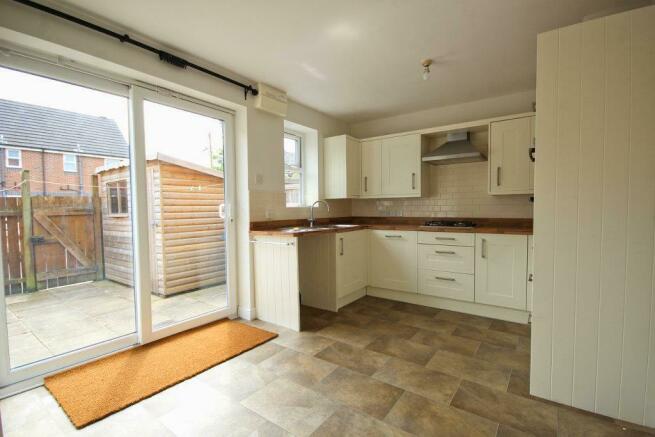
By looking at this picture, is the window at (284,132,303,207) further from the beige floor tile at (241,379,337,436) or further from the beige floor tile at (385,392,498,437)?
the beige floor tile at (385,392,498,437)

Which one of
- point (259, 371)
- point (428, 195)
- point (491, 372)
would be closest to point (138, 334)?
point (259, 371)

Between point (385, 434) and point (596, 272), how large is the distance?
1377 mm

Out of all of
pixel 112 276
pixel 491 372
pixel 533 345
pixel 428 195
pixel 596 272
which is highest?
pixel 428 195

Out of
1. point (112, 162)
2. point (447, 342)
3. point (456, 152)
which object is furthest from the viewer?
point (456, 152)

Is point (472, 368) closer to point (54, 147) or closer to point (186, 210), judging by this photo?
point (186, 210)

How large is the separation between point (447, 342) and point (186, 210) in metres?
2.59

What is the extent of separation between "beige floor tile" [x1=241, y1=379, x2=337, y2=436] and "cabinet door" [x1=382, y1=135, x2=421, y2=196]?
2722 millimetres

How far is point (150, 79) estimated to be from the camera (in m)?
2.41

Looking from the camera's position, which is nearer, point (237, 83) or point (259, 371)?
point (259, 371)

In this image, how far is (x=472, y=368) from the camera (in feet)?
7.04

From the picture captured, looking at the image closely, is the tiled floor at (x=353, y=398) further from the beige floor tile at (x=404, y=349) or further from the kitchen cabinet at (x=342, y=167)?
the kitchen cabinet at (x=342, y=167)

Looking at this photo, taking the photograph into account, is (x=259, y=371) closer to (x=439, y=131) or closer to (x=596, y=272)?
(x=596, y=272)

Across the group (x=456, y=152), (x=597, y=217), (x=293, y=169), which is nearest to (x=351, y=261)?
(x=293, y=169)

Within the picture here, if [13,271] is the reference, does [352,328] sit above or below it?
below
